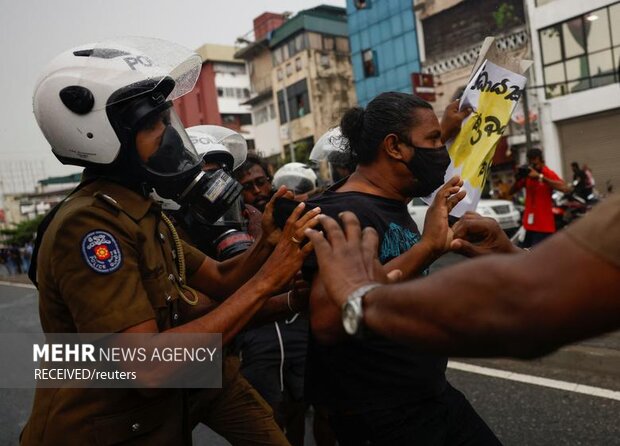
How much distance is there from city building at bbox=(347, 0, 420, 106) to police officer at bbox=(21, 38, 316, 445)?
20601mm

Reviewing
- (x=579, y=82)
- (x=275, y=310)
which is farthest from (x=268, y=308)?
(x=579, y=82)

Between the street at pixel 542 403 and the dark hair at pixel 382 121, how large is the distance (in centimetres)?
202

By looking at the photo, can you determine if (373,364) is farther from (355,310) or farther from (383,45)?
(383,45)

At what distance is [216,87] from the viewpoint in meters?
41.3

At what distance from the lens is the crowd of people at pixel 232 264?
1.41 m

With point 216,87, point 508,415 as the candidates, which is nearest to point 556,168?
point 508,415

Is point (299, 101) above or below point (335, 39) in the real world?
below

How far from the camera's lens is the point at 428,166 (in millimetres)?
1896

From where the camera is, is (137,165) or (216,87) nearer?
(137,165)

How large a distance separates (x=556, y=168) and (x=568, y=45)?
138 inches

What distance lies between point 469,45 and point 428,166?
18.7 metres

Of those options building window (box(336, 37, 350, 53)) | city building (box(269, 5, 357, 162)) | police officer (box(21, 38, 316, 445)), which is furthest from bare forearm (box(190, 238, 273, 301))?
building window (box(336, 37, 350, 53))

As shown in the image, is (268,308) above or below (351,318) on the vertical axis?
below

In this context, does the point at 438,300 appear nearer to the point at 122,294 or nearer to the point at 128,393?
the point at 122,294
